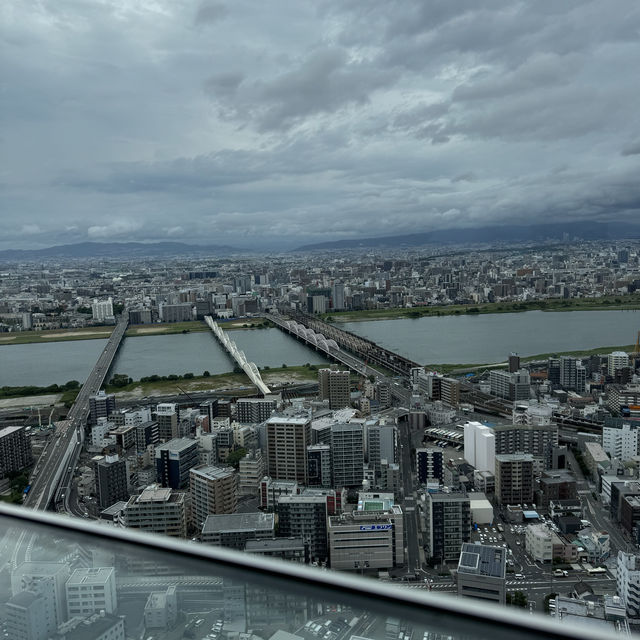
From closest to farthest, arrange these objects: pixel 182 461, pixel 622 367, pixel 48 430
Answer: pixel 182 461, pixel 48 430, pixel 622 367

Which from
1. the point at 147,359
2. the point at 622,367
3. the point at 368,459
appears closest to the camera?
the point at 368,459

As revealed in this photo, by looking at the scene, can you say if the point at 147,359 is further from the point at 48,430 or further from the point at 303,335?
the point at 48,430

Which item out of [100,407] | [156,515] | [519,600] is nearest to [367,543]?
[519,600]

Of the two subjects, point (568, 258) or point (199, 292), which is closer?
point (199, 292)

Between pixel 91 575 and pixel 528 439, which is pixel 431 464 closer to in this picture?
pixel 528 439

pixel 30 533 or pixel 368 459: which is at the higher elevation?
pixel 30 533

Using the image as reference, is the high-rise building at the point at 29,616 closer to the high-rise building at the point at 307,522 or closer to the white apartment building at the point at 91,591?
the white apartment building at the point at 91,591

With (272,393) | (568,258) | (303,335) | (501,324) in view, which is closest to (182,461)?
(272,393)
